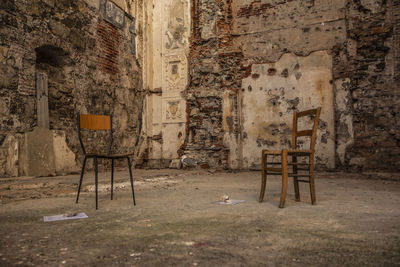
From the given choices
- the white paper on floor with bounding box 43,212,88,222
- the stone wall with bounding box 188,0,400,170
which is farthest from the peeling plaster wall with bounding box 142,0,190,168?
the white paper on floor with bounding box 43,212,88,222

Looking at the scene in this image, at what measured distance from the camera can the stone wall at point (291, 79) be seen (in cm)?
626

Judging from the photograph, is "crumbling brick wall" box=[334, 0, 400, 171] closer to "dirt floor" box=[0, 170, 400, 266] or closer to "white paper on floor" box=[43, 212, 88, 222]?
"dirt floor" box=[0, 170, 400, 266]

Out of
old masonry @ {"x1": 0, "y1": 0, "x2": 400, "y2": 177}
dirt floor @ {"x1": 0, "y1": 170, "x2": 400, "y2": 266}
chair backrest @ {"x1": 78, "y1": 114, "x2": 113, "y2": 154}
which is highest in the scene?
old masonry @ {"x1": 0, "y1": 0, "x2": 400, "y2": 177}

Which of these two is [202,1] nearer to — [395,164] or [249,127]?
[249,127]

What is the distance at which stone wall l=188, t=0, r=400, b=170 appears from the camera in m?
6.26

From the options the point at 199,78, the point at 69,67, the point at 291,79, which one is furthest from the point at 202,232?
the point at 199,78

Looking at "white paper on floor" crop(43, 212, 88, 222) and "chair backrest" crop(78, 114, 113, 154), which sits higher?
"chair backrest" crop(78, 114, 113, 154)

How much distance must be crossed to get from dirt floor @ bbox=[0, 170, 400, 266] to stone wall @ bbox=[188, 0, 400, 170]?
10.1 feet

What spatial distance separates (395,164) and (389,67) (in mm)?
1892

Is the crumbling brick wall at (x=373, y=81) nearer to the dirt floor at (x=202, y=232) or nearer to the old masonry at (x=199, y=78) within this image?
the old masonry at (x=199, y=78)

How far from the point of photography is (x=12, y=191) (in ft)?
13.0

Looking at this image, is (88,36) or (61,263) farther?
(88,36)

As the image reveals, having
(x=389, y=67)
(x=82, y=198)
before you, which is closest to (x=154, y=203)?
(x=82, y=198)

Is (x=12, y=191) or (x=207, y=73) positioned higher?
(x=207, y=73)
